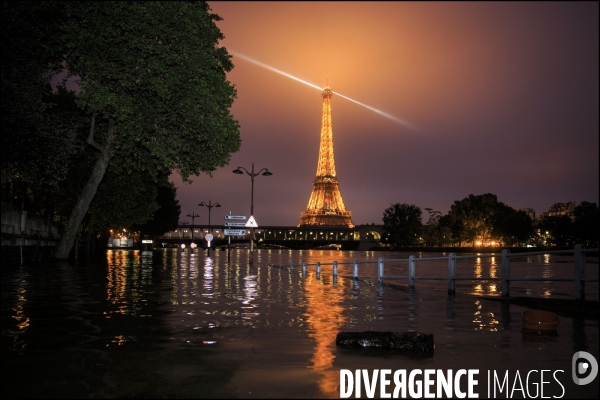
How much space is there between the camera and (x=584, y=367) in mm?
8266

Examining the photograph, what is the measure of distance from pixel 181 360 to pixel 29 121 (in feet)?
64.4

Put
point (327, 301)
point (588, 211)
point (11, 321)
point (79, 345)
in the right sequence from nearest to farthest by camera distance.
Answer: point (79, 345), point (11, 321), point (327, 301), point (588, 211)

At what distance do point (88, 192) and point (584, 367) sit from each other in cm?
3669

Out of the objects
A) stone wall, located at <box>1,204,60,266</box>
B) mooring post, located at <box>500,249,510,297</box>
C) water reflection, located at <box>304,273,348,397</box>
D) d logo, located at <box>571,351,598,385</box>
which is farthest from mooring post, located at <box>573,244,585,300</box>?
stone wall, located at <box>1,204,60,266</box>

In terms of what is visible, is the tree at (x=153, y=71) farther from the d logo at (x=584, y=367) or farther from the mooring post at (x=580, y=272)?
the d logo at (x=584, y=367)

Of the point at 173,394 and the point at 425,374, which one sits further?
the point at 425,374

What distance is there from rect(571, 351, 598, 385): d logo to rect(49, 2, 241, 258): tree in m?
26.5

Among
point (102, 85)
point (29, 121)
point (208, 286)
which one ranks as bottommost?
point (208, 286)

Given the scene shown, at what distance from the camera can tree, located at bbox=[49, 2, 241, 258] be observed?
32.4 m

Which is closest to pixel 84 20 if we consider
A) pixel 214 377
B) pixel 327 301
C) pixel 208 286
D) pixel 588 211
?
pixel 208 286

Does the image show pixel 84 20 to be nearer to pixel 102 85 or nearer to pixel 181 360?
pixel 102 85

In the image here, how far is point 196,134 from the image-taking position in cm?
3534

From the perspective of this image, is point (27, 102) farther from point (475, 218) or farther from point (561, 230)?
point (561, 230)

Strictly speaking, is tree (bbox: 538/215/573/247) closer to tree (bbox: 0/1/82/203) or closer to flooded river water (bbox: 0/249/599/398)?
tree (bbox: 0/1/82/203)
